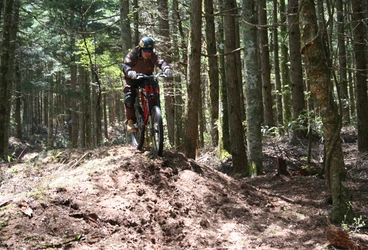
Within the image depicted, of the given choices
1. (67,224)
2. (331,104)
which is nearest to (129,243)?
(67,224)

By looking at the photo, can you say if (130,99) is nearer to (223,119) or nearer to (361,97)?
(223,119)

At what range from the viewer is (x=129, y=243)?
461 centimetres

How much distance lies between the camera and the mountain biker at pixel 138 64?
704cm

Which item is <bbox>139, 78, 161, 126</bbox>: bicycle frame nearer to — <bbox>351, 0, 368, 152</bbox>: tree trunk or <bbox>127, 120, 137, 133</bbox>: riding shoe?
<bbox>127, 120, 137, 133</bbox>: riding shoe

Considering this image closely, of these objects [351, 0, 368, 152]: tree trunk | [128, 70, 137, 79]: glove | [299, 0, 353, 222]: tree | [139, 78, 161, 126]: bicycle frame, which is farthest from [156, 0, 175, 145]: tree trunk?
[299, 0, 353, 222]: tree

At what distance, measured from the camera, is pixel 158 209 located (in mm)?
5539

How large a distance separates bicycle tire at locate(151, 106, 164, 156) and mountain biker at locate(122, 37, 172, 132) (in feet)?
2.55

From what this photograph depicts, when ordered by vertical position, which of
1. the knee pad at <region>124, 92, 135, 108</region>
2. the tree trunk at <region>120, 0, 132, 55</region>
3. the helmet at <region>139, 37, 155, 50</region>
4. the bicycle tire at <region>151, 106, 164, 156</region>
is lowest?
the bicycle tire at <region>151, 106, 164, 156</region>

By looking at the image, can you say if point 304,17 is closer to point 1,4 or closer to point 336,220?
point 336,220

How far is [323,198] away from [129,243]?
3.91 m

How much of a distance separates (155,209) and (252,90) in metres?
4.53

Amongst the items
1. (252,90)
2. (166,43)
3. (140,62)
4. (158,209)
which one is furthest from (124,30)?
(158,209)

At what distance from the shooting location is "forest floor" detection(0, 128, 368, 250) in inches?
175

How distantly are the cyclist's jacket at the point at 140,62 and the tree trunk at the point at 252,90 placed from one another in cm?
257
